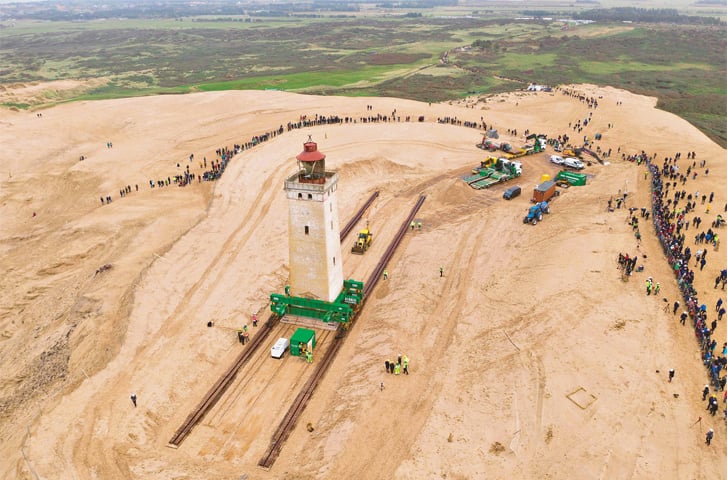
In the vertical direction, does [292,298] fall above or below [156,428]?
above

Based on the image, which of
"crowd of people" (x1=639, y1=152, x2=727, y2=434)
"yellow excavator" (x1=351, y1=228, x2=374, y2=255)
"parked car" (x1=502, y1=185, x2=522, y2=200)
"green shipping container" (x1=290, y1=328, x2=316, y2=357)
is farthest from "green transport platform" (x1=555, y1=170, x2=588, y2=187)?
"green shipping container" (x1=290, y1=328, x2=316, y2=357)

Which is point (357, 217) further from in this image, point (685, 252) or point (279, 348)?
point (685, 252)

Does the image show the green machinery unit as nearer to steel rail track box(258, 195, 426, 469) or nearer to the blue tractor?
steel rail track box(258, 195, 426, 469)

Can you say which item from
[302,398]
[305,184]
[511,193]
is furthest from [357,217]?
[302,398]

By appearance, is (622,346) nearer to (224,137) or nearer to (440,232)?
(440,232)

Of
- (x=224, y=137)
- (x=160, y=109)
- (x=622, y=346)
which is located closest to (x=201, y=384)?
(x=622, y=346)

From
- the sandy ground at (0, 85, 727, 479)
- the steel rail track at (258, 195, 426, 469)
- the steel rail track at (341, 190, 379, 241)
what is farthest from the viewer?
the steel rail track at (341, 190, 379, 241)
